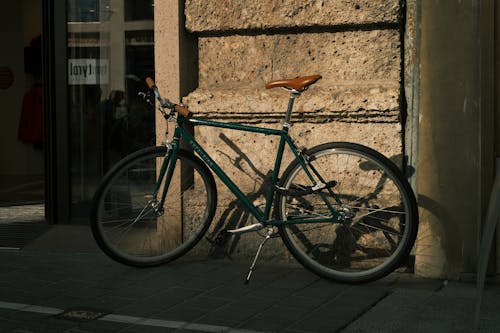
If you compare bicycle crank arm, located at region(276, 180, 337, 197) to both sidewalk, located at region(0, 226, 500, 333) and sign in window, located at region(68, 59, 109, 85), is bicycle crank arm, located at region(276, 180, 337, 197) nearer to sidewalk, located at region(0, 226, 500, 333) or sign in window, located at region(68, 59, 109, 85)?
sidewalk, located at region(0, 226, 500, 333)

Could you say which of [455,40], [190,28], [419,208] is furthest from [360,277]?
[190,28]

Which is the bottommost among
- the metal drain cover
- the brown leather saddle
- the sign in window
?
the metal drain cover

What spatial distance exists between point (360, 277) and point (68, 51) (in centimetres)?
349

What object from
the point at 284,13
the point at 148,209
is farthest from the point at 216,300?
the point at 284,13

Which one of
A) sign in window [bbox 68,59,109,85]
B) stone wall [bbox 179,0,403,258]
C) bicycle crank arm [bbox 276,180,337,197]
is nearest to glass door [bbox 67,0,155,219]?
sign in window [bbox 68,59,109,85]

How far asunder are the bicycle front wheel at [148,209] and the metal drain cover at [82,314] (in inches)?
42.4

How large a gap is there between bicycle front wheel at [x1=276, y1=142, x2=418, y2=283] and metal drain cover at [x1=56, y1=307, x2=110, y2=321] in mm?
1365

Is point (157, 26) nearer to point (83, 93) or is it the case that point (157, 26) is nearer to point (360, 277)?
point (83, 93)

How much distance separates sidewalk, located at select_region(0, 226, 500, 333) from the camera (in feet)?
14.7

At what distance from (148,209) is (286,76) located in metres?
1.34

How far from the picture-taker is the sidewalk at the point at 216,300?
4.47 m

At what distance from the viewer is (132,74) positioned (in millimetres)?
7367

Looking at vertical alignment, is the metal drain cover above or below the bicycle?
below

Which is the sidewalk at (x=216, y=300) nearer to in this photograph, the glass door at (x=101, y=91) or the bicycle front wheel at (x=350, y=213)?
the bicycle front wheel at (x=350, y=213)
